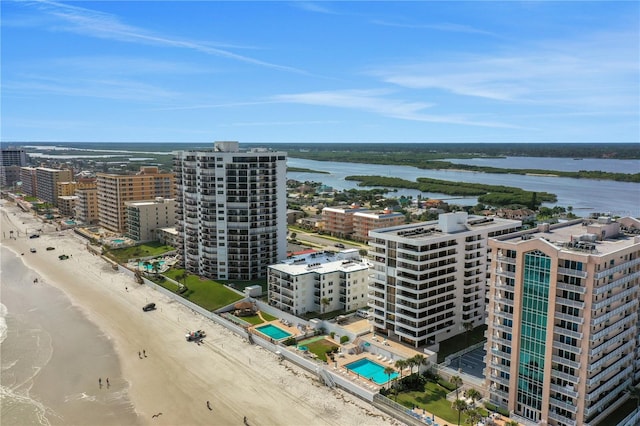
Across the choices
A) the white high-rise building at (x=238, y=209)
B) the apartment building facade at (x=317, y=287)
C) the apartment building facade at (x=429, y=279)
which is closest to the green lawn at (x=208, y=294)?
the white high-rise building at (x=238, y=209)

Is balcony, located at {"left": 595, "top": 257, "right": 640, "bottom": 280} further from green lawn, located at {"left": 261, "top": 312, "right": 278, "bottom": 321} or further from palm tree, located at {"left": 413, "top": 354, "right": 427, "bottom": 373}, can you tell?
green lawn, located at {"left": 261, "top": 312, "right": 278, "bottom": 321}

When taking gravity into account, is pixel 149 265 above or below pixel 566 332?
below

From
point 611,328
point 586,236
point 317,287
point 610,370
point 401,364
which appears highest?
point 586,236

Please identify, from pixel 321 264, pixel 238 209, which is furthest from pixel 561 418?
pixel 238 209

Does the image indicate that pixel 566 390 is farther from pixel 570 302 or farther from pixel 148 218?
pixel 148 218

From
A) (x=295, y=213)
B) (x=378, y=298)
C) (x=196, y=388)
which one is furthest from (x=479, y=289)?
(x=295, y=213)

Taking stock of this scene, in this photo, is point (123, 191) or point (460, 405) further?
point (123, 191)
